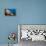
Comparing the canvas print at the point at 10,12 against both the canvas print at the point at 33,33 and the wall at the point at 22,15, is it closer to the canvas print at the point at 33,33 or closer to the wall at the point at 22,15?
the wall at the point at 22,15

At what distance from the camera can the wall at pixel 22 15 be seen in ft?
9.95

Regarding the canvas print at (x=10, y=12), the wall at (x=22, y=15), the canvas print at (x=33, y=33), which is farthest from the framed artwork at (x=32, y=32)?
the canvas print at (x=10, y=12)

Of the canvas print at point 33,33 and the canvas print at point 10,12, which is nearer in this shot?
the canvas print at point 33,33

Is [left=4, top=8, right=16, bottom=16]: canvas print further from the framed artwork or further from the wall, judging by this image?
the framed artwork

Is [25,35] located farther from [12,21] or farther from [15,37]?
[12,21]

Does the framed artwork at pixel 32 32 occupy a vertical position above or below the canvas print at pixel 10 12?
below

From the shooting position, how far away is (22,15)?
120 inches

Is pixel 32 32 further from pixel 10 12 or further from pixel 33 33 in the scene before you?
pixel 10 12

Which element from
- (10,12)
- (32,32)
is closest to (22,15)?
(10,12)

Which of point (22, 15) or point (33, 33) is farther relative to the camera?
point (22, 15)

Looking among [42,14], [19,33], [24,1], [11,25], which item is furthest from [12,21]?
[42,14]

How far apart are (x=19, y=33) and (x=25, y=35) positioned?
149mm

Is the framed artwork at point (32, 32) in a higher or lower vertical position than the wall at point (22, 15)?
lower

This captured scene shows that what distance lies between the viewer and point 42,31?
9.62 feet
